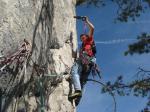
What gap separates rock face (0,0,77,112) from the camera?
34.2 feet

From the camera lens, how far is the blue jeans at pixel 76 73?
10.2m

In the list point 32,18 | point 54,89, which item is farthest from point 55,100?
point 32,18

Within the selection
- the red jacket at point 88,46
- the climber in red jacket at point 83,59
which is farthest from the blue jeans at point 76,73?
the red jacket at point 88,46

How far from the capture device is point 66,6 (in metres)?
11.7

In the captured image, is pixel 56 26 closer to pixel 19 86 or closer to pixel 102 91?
pixel 19 86

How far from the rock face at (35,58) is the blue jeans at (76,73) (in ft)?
1.23

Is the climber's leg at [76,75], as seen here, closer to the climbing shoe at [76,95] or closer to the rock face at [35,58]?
the climbing shoe at [76,95]

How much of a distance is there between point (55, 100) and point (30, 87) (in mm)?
532

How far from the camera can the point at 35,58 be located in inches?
425

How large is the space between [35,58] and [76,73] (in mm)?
928

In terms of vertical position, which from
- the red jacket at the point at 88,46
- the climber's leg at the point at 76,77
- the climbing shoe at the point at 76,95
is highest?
the red jacket at the point at 88,46

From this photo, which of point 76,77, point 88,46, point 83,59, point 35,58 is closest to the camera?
point 76,77

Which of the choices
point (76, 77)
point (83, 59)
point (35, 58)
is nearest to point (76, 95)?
point (76, 77)

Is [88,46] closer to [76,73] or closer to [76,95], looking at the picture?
[76,73]
